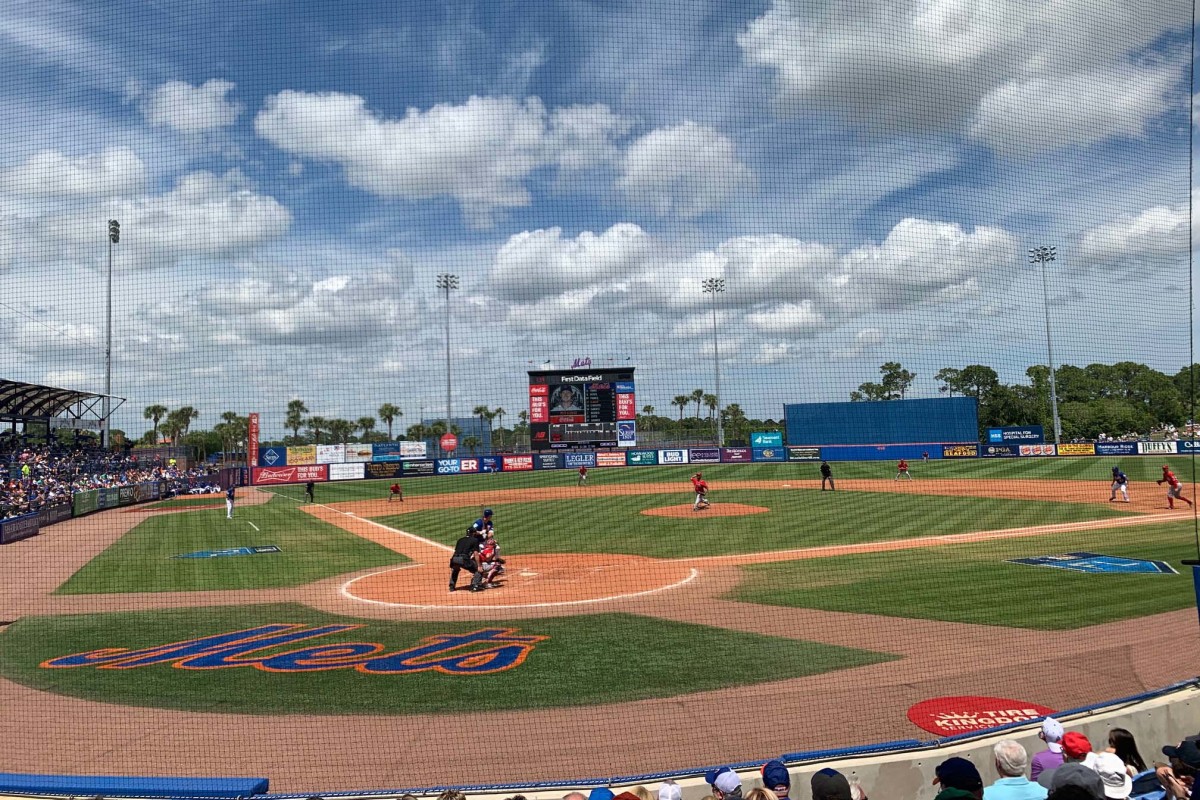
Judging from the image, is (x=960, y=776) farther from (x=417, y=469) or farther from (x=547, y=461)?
(x=417, y=469)

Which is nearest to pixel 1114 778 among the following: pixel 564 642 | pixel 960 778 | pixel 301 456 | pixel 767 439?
pixel 960 778

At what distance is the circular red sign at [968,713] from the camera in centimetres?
656

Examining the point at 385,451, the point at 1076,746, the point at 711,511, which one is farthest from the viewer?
the point at 385,451

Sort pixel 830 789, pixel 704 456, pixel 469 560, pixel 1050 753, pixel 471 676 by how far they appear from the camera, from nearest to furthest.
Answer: pixel 830 789
pixel 1050 753
pixel 471 676
pixel 469 560
pixel 704 456

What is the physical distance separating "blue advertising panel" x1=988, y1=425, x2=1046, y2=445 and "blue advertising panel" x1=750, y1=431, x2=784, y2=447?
534 inches

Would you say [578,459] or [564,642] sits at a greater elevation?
[578,459]

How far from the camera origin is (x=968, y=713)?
22.5 feet

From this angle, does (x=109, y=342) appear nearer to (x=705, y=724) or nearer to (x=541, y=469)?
(x=705, y=724)

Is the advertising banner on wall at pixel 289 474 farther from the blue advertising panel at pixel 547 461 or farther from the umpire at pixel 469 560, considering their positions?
the umpire at pixel 469 560

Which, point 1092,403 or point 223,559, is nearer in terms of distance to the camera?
point 223,559

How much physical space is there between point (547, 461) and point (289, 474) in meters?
16.3


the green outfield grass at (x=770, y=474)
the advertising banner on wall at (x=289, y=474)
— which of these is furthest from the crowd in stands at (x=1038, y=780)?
the advertising banner on wall at (x=289, y=474)

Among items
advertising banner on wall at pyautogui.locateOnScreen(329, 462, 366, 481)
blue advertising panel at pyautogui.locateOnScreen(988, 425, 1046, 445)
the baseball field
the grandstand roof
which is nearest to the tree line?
blue advertising panel at pyautogui.locateOnScreen(988, 425, 1046, 445)

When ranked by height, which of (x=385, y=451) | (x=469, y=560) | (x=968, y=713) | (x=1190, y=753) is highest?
(x=385, y=451)
